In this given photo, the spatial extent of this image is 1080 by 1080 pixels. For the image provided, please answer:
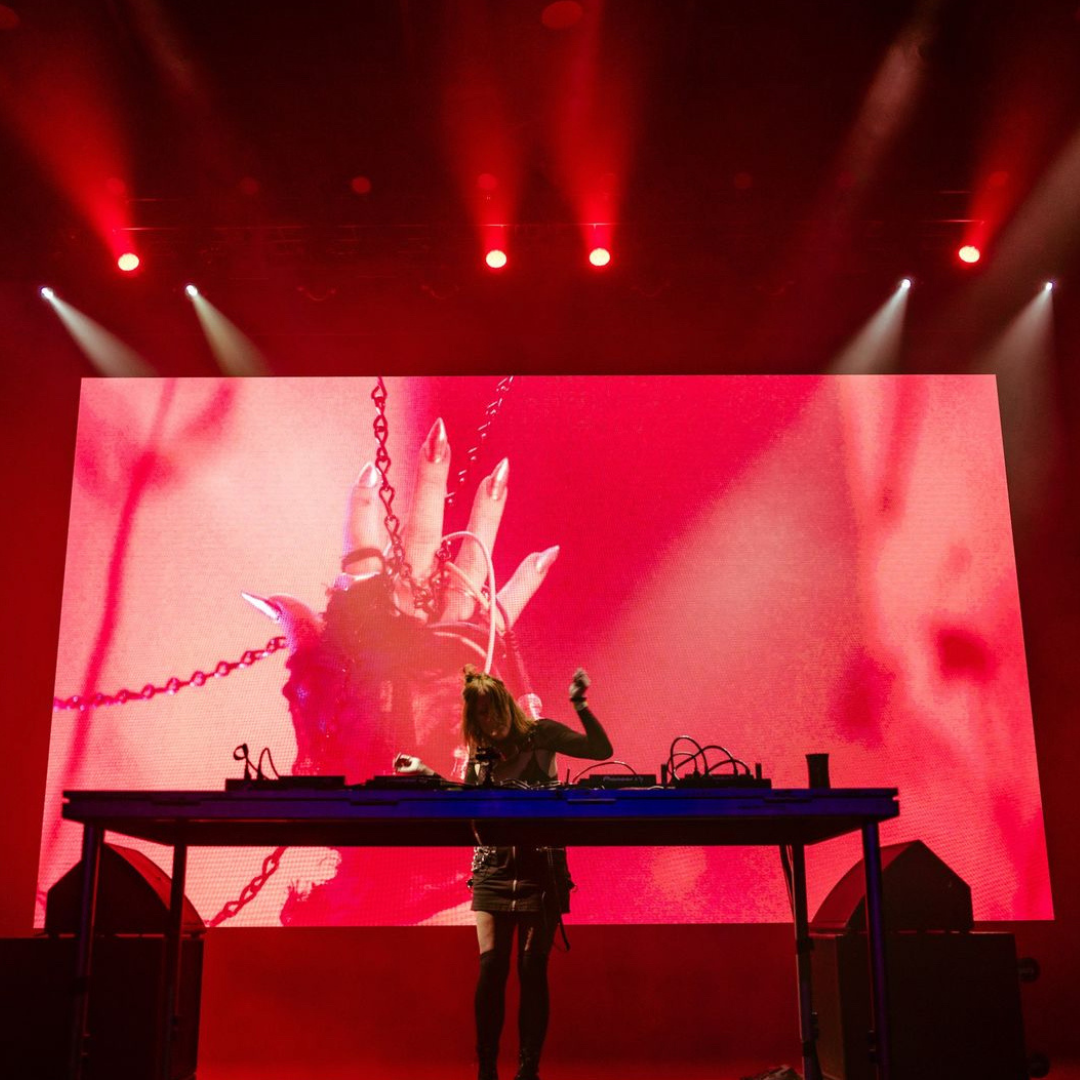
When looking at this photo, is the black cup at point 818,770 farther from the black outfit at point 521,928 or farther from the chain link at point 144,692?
the chain link at point 144,692

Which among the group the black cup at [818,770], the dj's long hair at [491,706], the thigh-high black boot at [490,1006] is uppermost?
the dj's long hair at [491,706]

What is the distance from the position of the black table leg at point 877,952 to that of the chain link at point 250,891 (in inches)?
112

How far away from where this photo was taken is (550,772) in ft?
11.6

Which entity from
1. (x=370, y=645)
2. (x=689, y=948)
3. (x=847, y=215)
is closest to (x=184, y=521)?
(x=370, y=645)

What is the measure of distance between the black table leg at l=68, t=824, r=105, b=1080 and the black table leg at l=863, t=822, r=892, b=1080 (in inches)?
73.9

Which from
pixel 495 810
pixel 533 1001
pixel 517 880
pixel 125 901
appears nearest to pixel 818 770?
pixel 495 810

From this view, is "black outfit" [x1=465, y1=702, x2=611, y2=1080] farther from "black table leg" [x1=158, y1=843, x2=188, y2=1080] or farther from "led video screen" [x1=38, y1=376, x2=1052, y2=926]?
"led video screen" [x1=38, y1=376, x2=1052, y2=926]

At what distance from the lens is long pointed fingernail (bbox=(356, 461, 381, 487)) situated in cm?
503

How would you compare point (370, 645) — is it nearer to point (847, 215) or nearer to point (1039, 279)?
point (847, 215)

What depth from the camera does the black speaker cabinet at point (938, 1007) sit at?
2.96 metres


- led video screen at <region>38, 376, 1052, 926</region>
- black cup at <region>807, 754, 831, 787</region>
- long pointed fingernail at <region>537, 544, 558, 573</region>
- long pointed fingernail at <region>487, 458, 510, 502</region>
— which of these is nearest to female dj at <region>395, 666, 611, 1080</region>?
black cup at <region>807, 754, 831, 787</region>

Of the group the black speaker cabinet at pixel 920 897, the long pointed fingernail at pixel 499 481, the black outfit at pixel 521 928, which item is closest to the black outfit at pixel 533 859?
the black outfit at pixel 521 928

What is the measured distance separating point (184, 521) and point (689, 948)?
303cm

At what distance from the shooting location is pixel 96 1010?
3.02 metres
